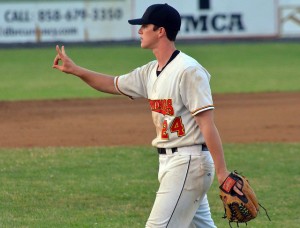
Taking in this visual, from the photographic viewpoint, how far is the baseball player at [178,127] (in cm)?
559

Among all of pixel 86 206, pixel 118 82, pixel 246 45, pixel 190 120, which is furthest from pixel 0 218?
pixel 246 45

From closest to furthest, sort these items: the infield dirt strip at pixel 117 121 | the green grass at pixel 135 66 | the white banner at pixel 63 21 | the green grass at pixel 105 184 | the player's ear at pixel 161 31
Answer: the player's ear at pixel 161 31 → the green grass at pixel 105 184 → the infield dirt strip at pixel 117 121 → the green grass at pixel 135 66 → the white banner at pixel 63 21

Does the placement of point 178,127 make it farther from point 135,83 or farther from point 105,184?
point 105,184

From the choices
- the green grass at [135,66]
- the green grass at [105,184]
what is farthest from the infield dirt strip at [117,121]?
the green grass at [135,66]

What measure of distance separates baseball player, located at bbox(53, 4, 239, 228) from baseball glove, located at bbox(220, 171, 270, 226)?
0.22ft

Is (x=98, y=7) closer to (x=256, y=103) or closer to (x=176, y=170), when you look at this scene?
(x=256, y=103)

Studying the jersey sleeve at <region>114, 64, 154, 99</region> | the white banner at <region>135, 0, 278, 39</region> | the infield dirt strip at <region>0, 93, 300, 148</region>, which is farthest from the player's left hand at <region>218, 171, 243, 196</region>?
the white banner at <region>135, 0, 278, 39</region>

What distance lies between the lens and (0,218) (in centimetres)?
814

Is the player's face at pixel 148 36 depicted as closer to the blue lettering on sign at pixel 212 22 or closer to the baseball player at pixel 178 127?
the baseball player at pixel 178 127

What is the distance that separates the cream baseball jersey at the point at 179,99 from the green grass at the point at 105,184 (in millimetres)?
2314

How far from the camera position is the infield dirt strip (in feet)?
43.9

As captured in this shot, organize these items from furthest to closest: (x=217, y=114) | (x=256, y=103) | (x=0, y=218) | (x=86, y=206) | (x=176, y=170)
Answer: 1. (x=256, y=103)
2. (x=217, y=114)
3. (x=86, y=206)
4. (x=0, y=218)
5. (x=176, y=170)

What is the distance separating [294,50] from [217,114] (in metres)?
13.4

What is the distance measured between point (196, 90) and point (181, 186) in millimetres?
605
